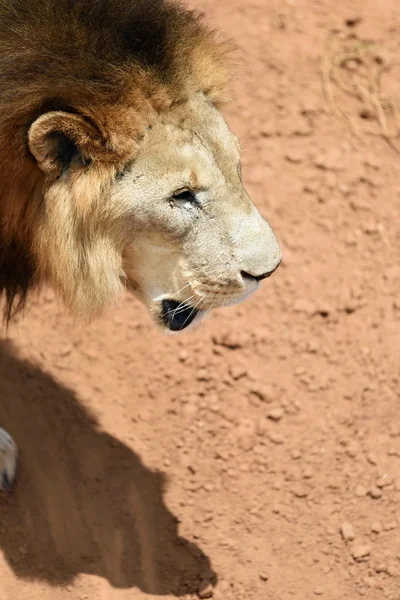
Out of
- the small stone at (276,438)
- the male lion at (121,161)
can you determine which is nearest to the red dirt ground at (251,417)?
the small stone at (276,438)

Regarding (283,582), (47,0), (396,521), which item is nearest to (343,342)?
(396,521)

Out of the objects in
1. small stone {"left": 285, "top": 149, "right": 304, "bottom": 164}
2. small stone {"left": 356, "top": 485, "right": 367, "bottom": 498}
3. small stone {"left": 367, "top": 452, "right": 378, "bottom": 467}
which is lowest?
small stone {"left": 356, "top": 485, "right": 367, "bottom": 498}

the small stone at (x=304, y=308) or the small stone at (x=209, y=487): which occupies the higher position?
the small stone at (x=304, y=308)

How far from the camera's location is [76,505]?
4480 mm

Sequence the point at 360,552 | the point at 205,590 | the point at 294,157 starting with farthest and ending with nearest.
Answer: the point at 294,157 → the point at 360,552 → the point at 205,590

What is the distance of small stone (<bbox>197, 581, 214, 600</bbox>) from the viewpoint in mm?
4453

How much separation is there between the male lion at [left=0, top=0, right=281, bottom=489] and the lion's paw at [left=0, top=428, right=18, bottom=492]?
45.6 inches

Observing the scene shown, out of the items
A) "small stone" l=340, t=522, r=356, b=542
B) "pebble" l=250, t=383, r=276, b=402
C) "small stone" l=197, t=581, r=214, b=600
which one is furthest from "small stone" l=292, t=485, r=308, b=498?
"small stone" l=197, t=581, r=214, b=600

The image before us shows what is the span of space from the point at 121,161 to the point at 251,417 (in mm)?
2256

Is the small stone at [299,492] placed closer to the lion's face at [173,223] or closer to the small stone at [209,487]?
the small stone at [209,487]

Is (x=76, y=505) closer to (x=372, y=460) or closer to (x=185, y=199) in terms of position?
(x=372, y=460)

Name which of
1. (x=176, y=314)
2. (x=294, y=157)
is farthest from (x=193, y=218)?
(x=294, y=157)

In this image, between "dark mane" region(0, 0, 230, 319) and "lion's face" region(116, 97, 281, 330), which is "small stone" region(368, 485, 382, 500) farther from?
"dark mane" region(0, 0, 230, 319)

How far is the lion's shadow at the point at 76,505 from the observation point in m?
4.28
